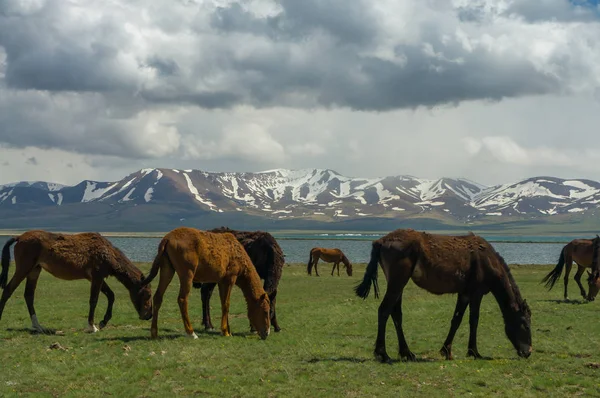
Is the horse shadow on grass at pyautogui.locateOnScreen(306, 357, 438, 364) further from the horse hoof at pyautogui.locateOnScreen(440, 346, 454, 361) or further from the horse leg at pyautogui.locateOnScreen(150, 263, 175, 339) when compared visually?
the horse leg at pyautogui.locateOnScreen(150, 263, 175, 339)

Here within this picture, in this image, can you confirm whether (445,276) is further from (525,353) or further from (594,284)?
(594,284)

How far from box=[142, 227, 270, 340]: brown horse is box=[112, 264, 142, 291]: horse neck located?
1.66 m

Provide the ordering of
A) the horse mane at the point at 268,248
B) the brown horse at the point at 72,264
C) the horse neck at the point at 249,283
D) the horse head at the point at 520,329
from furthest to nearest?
the horse mane at the point at 268,248, the brown horse at the point at 72,264, the horse neck at the point at 249,283, the horse head at the point at 520,329

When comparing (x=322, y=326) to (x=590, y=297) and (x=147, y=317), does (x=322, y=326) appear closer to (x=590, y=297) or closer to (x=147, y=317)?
(x=147, y=317)

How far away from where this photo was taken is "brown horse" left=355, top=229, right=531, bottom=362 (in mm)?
15242

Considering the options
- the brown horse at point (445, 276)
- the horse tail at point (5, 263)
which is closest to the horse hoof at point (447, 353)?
the brown horse at point (445, 276)

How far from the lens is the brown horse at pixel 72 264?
19.2 meters

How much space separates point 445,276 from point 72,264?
12.1 metres

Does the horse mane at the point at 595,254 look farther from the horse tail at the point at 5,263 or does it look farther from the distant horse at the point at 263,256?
the horse tail at the point at 5,263

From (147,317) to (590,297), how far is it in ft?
73.2

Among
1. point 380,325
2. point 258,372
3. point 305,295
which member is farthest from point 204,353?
point 305,295

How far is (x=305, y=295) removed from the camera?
34312 millimetres

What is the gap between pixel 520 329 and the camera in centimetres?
1614

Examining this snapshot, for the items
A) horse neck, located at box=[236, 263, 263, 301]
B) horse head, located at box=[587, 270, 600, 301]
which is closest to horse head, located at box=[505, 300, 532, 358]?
horse neck, located at box=[236, 263, 263, 301]
